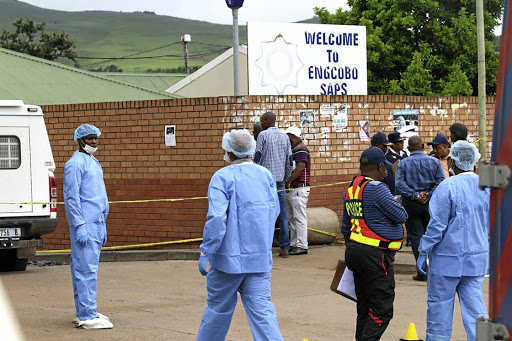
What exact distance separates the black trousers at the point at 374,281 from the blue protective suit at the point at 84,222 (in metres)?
2.94

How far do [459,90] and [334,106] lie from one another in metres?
20.5

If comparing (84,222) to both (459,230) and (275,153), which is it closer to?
(459,230)

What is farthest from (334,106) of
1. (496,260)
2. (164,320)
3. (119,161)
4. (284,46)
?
(496,260)

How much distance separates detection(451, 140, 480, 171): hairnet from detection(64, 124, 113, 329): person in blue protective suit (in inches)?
145

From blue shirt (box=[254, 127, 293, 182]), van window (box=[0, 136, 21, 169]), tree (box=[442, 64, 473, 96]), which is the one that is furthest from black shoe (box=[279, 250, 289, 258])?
tree (box=[442, 64, 473, 96])

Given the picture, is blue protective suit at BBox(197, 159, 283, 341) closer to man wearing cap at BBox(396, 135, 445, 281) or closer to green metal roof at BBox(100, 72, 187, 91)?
man wearing cap at BBox(396, 135, 445, 281)

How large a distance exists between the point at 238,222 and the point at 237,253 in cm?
24

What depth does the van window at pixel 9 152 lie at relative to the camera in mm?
13742

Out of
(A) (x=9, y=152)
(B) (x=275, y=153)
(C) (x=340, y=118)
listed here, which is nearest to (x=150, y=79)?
(C) (x=340, y=118)

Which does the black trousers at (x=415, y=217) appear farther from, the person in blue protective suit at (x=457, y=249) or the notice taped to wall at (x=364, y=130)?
the notice taped to wall at (x=364, y=130)

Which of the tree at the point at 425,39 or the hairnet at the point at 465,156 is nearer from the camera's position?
the hairnet at the point at 465,156

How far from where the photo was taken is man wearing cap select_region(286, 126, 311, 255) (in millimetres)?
13953

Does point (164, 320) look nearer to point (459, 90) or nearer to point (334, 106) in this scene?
point (334, 106)

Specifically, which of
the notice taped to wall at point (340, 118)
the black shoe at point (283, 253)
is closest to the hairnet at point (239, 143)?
the black shoe at point (283, 253)
